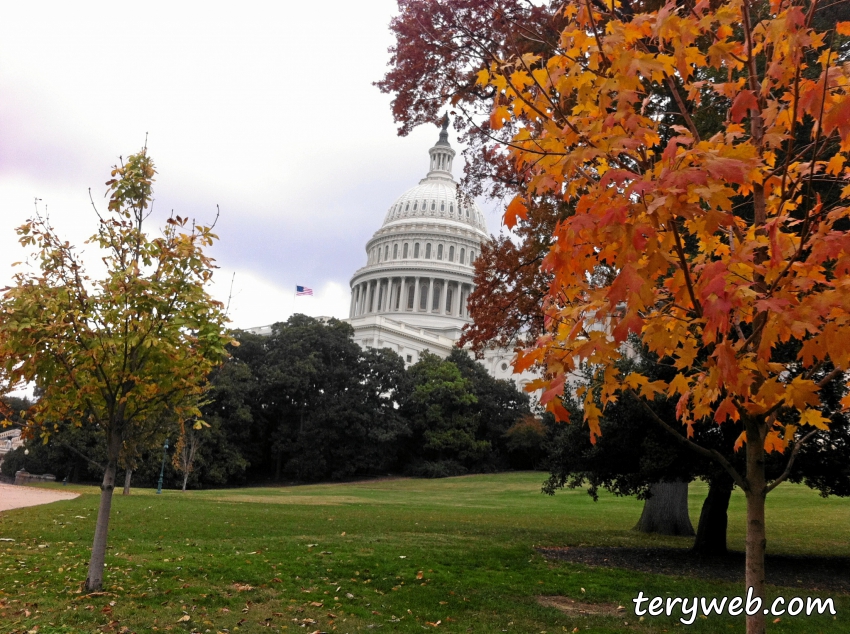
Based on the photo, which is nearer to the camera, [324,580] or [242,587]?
[242,587]

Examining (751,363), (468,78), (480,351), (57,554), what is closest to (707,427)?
(480,351)

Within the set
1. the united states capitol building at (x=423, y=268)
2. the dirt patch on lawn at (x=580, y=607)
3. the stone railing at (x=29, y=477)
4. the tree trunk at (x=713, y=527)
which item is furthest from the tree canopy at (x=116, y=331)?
the united states capitol building at (x=423, y=268)

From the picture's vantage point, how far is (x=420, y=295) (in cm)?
11288

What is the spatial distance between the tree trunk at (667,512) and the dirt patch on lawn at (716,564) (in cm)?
384

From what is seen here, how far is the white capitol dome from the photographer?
111000 mm

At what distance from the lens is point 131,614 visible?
765 cm

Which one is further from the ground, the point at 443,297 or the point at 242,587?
the point at 443,297

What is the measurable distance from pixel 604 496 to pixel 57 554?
30960 mm

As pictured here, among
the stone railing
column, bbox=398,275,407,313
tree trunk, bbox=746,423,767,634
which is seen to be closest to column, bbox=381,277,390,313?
column, bbox=398,275,407,313

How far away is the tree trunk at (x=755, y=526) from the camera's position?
4293 mm

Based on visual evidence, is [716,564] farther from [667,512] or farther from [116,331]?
[116,331]

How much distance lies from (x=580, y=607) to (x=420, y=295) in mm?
104054

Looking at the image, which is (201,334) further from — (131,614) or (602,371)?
(602,371)

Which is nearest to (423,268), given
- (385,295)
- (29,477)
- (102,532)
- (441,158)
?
(385,295)
